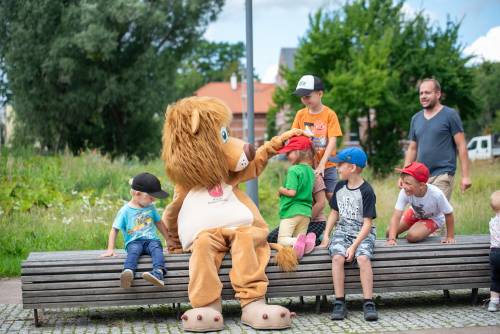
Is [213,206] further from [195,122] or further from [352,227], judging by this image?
[352,227]

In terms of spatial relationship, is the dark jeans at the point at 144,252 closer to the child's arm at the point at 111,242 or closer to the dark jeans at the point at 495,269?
the child's arm at the point at 111,242

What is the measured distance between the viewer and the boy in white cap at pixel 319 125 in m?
6.69

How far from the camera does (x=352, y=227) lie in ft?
19.8

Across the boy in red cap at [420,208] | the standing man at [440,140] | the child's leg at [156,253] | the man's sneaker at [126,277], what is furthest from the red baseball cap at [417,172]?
the man's sneaker at [126,277]

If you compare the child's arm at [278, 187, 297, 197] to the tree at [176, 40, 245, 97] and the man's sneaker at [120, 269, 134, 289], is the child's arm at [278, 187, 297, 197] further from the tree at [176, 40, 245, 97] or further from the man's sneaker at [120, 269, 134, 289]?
the tree at [176, 40, 245, 97]

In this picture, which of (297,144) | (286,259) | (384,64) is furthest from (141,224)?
(384,64)

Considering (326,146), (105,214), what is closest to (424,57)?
(105,214)

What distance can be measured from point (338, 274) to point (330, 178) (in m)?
1.27

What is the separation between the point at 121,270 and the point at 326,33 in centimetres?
2444

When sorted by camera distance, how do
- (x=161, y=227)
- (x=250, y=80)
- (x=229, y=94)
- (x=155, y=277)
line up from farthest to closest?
(x=229, y=94) < (x=250, y=80) < (x=161, y=227) < (x=155, y=277)

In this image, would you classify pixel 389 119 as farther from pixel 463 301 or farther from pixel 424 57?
pixel 463 301

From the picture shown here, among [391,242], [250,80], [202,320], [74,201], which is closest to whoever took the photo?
[202,320]

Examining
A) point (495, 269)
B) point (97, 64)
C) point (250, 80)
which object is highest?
point (97, 64)

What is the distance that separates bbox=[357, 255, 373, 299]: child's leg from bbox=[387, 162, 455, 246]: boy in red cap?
1.92ft
